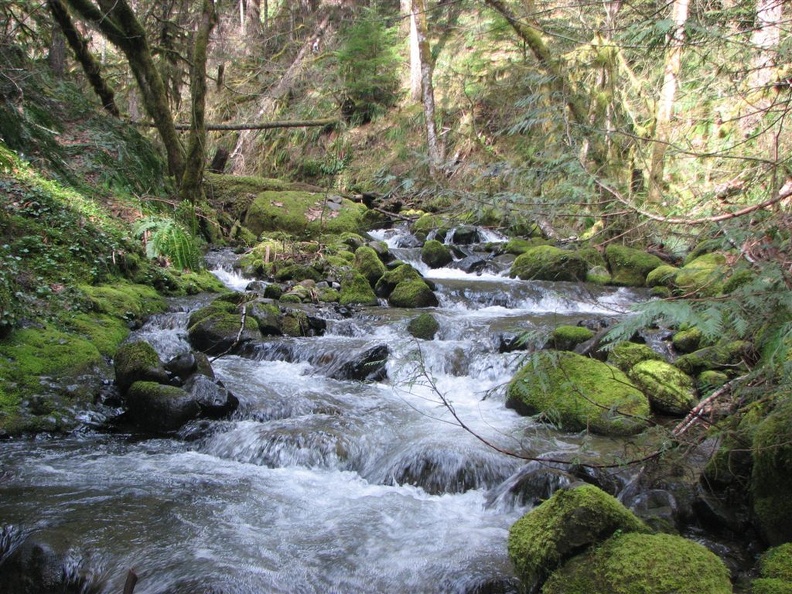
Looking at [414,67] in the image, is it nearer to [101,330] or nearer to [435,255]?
[435,255]

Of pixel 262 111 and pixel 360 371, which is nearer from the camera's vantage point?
pixel 360 371

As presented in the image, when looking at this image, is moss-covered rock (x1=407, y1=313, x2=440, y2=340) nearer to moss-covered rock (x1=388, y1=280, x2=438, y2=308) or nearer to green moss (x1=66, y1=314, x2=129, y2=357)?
moss-covered rock (x1=388, y1=280, x2=438, y2=308)

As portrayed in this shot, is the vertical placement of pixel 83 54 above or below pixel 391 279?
above

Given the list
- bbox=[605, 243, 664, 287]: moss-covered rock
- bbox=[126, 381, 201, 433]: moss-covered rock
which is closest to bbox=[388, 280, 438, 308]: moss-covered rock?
bbox=[605, 243, 664, 287]: moss-covered rock

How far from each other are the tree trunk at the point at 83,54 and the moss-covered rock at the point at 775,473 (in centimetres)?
1222

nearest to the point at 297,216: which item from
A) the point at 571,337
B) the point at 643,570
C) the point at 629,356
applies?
the point at 571,337

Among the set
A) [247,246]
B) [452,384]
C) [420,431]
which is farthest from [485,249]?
[420,431]

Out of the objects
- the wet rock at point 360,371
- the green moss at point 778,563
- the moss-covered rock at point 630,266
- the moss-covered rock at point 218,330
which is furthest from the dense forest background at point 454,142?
the wet rock at point 360,371

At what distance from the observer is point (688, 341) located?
22.3 feet

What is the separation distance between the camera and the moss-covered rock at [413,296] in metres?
9.97

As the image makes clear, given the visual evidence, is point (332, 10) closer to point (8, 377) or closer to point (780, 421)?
point (8, 377)

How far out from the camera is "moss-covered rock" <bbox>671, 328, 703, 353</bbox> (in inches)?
265

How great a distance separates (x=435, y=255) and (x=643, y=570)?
35.0 ft

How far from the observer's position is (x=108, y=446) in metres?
4.88
